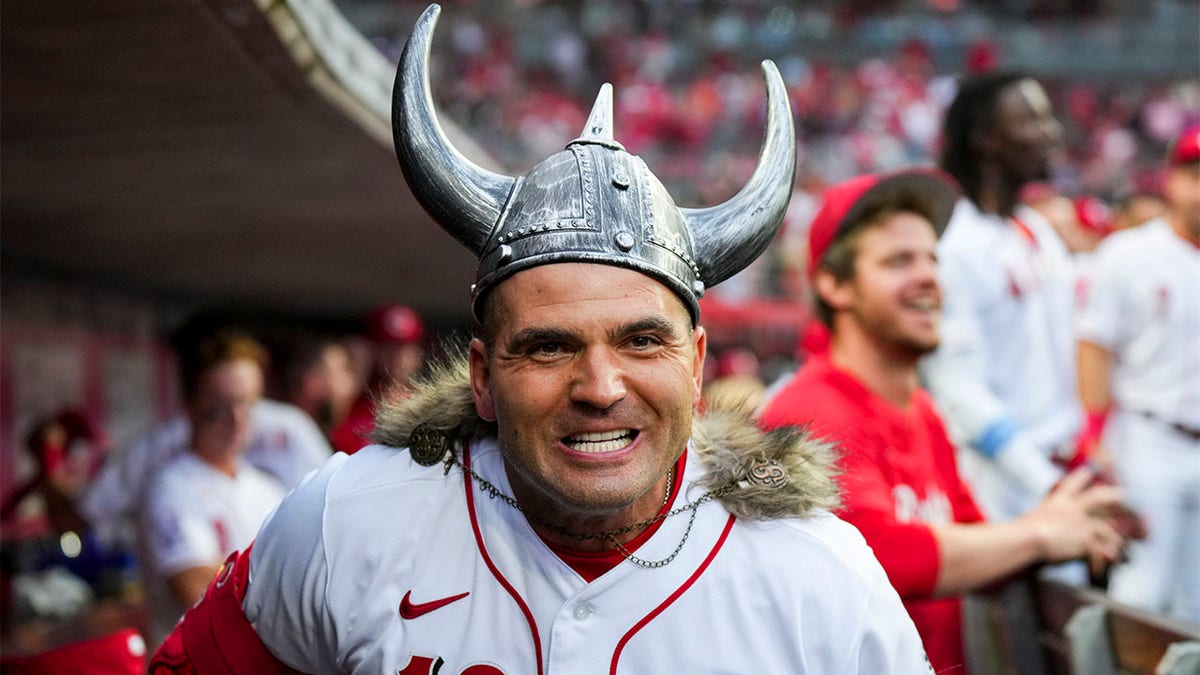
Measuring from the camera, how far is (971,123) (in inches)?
198

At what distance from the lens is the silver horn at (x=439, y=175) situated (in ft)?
7.57

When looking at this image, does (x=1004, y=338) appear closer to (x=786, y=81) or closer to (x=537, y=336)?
(x=537, y=336)

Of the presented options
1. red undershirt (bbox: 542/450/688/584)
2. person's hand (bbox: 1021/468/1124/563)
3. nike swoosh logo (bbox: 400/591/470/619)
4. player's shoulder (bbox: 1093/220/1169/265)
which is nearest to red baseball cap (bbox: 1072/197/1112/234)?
player's shoulder (bbox: 1093/220/1169/265)

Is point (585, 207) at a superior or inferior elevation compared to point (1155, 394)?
superior

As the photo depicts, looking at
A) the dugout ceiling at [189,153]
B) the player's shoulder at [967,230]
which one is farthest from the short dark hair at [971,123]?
the dugout ceiling at [189,153]

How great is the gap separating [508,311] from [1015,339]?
297 centimetres

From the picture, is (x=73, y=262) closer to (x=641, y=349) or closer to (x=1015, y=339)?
(x=1015, y=339)

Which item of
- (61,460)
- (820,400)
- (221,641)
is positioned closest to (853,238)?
(820,400)

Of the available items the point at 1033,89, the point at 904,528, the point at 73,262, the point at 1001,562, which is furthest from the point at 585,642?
the point at 73,262

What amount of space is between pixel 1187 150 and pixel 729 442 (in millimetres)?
3739

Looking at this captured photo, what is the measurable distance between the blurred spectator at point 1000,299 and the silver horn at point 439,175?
7.36 feet

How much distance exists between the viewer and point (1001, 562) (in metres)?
3.22

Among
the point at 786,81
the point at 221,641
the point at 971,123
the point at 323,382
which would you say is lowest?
the point at 221,641

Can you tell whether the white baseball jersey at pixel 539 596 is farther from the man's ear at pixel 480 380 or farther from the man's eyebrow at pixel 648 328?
the man's eyebrow at pixel 648 328
